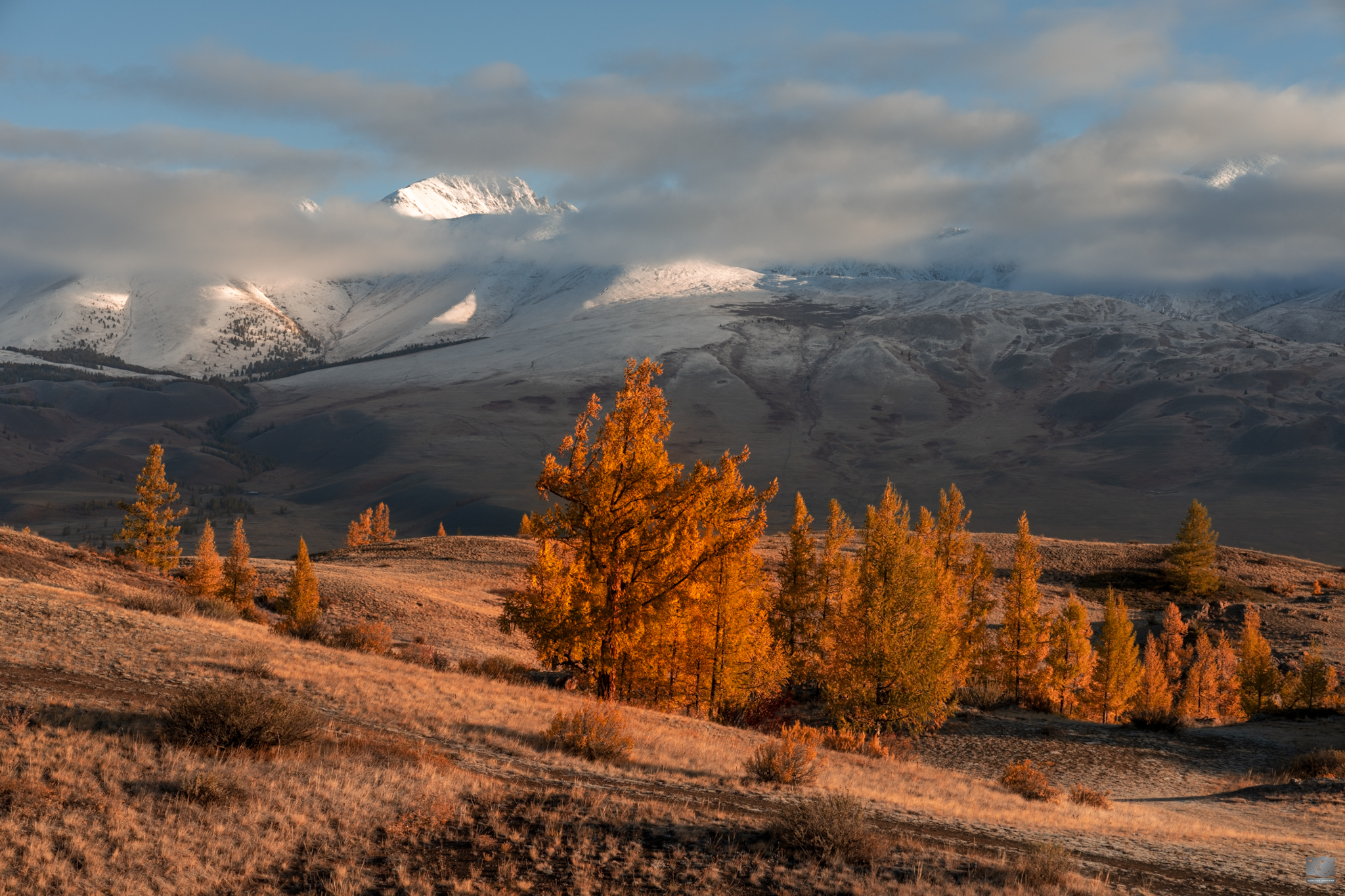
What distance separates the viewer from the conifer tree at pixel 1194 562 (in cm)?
7569

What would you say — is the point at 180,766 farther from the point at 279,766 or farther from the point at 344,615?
the point at 344,615

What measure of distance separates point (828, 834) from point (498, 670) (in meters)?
19.0

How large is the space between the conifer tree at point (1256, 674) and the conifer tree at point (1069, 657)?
915 cm

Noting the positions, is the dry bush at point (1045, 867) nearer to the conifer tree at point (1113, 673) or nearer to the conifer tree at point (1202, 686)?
the conifer tree at point (1113, 673)

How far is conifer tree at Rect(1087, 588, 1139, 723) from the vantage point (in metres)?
51.8

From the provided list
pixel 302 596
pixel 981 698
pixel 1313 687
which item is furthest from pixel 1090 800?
pixel 302 596

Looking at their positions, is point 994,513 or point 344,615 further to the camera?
point 994,513

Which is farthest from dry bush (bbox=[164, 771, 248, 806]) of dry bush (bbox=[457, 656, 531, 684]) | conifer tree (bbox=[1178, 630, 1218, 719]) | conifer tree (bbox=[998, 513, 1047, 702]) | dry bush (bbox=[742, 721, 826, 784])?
conifer tree (bbox=[1178, 630, 1218, 719])

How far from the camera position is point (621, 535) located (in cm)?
2278

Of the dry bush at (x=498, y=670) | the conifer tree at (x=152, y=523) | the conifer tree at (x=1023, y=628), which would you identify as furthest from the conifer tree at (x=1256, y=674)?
the conifer tree at (x=152, y=523)

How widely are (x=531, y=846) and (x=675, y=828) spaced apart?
6.72 feet

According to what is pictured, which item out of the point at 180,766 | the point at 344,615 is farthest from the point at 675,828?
the point at 344,615

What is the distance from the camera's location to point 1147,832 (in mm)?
15219

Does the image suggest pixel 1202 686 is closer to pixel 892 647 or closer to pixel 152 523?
pixel 892 647
